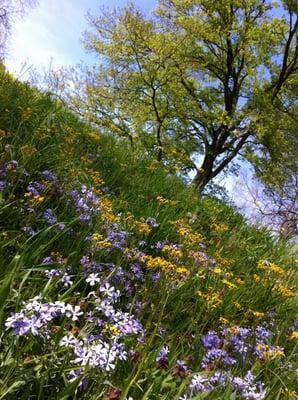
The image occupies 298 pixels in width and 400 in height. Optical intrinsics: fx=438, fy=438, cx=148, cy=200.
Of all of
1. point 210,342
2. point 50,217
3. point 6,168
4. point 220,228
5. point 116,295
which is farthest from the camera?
point 220,228

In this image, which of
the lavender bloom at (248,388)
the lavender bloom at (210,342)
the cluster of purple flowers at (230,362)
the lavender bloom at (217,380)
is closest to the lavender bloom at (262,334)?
the cluster of purple flowers at (230,362)

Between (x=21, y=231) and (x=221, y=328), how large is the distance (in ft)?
4.49

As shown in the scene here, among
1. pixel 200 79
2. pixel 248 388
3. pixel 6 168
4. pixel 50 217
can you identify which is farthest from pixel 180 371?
pixel 200 79

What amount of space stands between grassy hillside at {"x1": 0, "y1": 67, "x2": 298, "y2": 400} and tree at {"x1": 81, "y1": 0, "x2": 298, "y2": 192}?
13.1 metres

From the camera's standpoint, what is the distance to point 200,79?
20875mm

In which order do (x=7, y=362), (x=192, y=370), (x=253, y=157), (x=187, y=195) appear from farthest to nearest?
(x=253, y=157) < (x=187, y=195) < (x=192, y=370) < (x=7, y=362)

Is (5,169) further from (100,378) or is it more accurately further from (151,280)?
(100,378)

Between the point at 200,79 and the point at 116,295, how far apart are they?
66.3 ft

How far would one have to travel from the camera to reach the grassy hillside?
1.58 m

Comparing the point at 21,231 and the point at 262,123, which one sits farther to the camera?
the point at 262,123

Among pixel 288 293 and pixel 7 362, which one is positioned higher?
pixel 288 293

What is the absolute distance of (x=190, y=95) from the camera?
20281mm

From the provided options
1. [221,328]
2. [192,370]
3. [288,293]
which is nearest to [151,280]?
[221,328]

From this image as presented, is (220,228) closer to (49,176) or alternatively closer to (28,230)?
(49,176)
